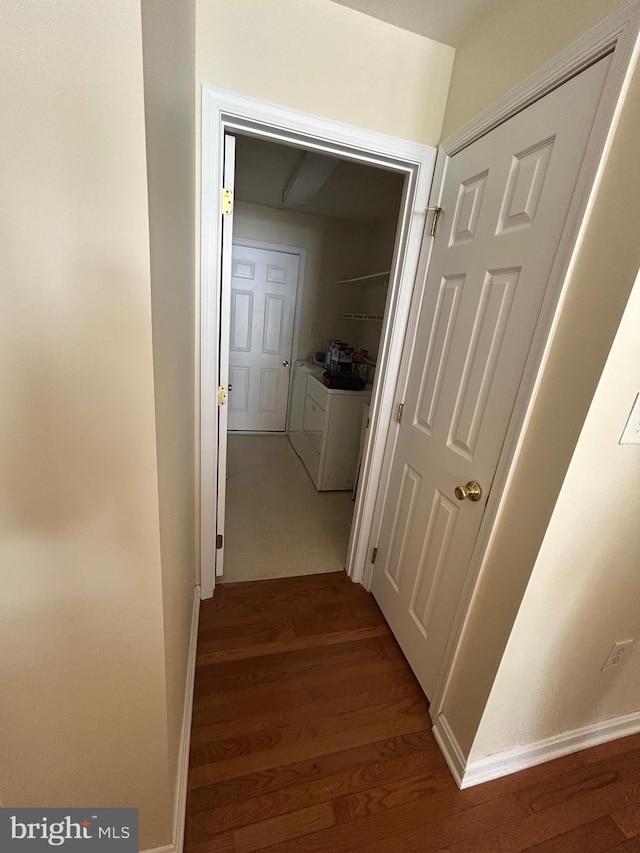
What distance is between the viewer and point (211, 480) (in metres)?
1.55

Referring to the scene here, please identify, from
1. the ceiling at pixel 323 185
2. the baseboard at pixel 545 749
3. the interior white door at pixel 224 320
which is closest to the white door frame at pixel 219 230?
the interior white door at pixel 224 320

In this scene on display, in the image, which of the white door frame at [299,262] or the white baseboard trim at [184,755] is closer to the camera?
the white baseboard trim at [184,755]

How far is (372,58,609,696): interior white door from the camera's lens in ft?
2.84

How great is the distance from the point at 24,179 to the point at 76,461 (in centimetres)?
39

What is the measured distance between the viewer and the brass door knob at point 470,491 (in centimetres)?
105

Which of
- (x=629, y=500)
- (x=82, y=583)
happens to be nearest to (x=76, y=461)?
(x=82, y=583)

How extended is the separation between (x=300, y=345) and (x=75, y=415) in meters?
3.47

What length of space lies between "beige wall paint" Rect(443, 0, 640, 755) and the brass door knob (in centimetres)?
9

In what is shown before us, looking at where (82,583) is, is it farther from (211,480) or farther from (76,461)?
(211,480)

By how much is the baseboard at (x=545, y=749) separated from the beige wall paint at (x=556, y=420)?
0.08 m

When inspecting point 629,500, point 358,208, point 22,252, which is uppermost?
point 358,208

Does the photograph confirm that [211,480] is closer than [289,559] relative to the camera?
Yes

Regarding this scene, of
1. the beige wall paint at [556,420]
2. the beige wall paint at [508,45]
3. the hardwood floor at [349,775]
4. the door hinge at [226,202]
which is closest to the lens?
the beige wall paint at [556,420]

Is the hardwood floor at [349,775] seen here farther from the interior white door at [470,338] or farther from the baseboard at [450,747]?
the interior white door at [470,338]
